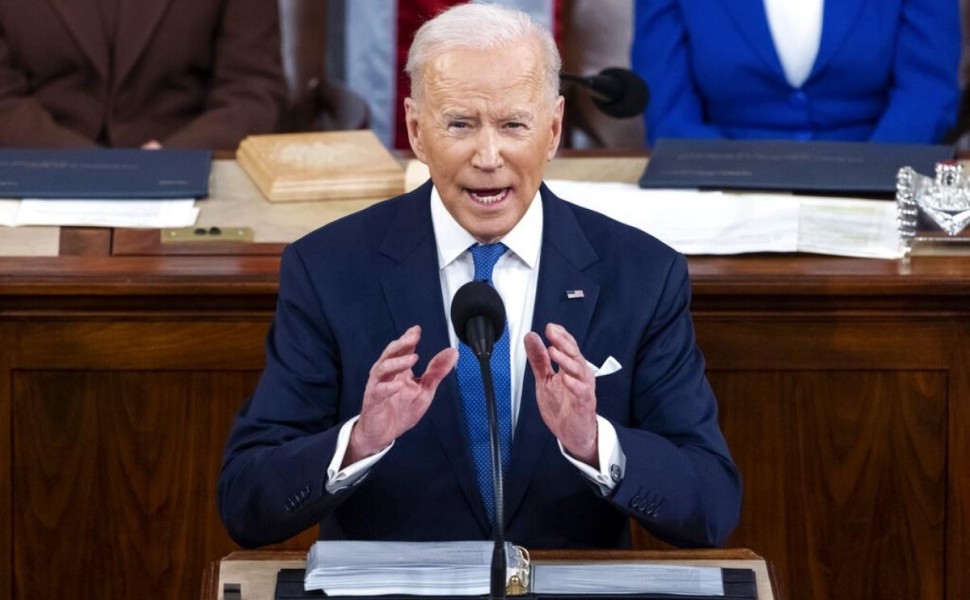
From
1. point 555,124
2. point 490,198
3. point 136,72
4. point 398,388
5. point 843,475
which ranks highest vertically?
point 136,72

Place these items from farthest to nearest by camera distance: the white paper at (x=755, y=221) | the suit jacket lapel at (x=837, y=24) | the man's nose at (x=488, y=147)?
the suit jacket lapel at (x=837, y=24), the white paper at (x=755, y=221), the man's nose at (x=488, y=147)

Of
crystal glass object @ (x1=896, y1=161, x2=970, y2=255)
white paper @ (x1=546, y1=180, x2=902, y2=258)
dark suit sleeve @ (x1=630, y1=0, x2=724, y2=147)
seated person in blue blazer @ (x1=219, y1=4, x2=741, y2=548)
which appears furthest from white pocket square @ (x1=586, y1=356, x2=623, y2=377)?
dark suit sleeve @ (x1=630, y1=0, x2=724, y2=147)

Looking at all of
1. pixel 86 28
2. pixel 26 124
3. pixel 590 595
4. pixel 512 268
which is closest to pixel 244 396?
pixel 512 268

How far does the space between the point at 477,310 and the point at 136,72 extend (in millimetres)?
2824

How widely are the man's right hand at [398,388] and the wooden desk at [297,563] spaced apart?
0.18 metres

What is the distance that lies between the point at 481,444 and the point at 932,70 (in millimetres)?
2329

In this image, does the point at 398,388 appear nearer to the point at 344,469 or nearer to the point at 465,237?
the point at 344,469

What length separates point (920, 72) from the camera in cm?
431

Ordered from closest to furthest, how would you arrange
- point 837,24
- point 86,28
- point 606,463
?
1. point 606,463
2. point 837,24
3. point 86,28

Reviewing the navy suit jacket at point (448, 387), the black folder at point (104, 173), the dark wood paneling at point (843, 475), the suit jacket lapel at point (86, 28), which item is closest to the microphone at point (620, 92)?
the dark wood paneling at point (843, 475)

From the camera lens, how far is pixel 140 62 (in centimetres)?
447

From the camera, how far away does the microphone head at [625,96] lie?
3.30 metres

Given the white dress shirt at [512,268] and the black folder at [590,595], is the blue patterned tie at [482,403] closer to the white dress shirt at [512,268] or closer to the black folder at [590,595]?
the white dress shirt at [512,268]

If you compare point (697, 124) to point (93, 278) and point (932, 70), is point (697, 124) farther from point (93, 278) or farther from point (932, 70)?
point (93, 278)
